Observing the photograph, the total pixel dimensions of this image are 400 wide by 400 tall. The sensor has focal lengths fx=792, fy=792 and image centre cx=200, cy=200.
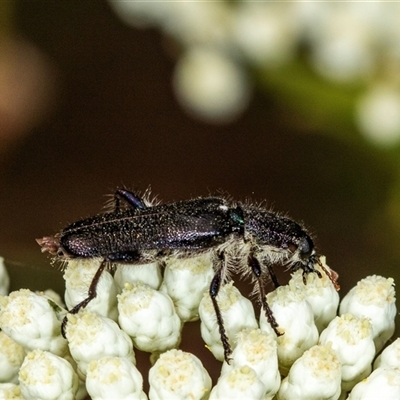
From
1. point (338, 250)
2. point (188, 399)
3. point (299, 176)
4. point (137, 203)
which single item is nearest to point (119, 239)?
point (137, 203)

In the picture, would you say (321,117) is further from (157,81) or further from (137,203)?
(157,81)

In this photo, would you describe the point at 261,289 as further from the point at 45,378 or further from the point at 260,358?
the point at 45,378

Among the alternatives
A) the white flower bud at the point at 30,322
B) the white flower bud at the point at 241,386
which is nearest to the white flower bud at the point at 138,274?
the white flower bud at the point at 30,322

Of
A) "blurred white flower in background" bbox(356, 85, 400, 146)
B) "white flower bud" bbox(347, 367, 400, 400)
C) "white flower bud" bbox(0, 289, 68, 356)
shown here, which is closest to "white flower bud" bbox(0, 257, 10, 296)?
"white flower bud" bbox(0, 289, 68, 356)

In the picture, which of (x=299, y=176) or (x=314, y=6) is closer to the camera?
(x=314, y=6)

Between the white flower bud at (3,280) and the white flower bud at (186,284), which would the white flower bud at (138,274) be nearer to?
the white flower bud at (186,284)

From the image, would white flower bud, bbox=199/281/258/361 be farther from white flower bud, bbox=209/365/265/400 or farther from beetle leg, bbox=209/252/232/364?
white flower bud, bbox=209/365/265/400
